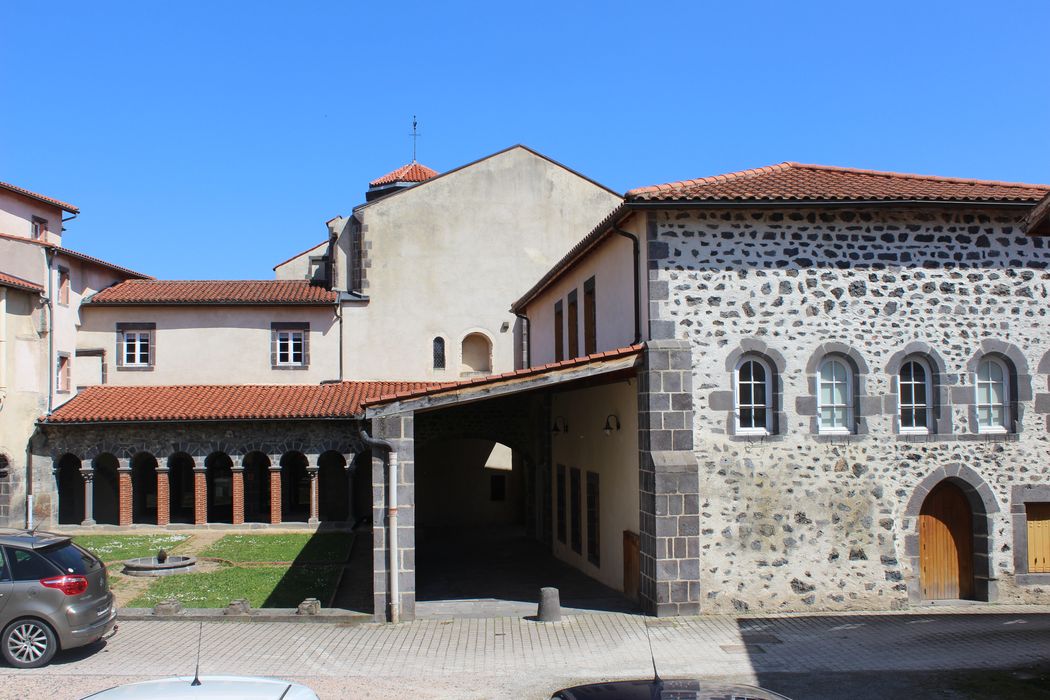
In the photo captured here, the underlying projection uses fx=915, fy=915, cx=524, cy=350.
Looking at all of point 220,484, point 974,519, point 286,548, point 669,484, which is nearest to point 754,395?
point 669,484

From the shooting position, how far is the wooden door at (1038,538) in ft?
43.8

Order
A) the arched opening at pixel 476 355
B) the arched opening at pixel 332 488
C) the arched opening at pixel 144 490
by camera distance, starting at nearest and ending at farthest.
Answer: the arched opening at pixel 144 490
the arched opening at pixel 332 488
the arched opening at pixel 476 355

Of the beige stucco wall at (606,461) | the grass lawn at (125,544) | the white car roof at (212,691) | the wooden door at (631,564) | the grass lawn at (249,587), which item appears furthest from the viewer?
the grass lawn at (125,544)

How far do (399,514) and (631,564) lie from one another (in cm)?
378

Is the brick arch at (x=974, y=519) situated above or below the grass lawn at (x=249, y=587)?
above

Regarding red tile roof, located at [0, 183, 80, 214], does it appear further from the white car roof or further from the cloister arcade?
the white car roof

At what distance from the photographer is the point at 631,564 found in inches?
553

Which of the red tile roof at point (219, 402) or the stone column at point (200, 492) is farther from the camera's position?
the stone column at point (200, 492)

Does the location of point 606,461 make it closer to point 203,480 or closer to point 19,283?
point 203,480

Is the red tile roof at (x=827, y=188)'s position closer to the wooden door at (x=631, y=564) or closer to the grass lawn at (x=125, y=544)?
the wooden door at (x=631, y=564)

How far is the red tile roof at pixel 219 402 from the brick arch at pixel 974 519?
47.4 ft

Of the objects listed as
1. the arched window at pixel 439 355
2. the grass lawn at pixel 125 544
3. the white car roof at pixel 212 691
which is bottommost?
the grass lawn at pixel 125 544

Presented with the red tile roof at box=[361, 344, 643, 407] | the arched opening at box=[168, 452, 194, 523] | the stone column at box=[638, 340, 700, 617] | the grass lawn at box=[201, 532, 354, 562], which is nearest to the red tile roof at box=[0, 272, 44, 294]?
the arched opening at box=[168, 452, 194, 523]

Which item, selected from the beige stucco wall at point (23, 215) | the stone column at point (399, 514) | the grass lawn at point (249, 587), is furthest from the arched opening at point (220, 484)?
the stone column at point (399, 514)
